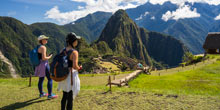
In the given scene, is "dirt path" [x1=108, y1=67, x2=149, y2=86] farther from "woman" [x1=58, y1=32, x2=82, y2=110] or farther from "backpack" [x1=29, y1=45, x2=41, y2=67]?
"woman" [x1=58, y1=32, x2=82, y2=110]

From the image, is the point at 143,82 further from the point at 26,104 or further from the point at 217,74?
the point at 26,104

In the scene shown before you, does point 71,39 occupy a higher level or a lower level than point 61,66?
higher

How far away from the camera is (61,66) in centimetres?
571

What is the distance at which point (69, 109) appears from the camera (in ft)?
19.7

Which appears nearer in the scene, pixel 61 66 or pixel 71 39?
pixel 61 66

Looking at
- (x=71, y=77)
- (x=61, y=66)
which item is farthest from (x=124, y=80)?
(x=61, y=66)

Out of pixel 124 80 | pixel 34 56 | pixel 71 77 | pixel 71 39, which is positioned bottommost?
pixel 124 80

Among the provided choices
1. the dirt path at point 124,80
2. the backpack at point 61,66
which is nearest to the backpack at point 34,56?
the backpack at point 61,66

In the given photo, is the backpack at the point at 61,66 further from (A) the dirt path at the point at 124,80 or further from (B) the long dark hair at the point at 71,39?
(A) the dirt path at the point at 124,80

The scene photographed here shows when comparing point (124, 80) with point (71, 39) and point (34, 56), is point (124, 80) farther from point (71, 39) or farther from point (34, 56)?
point (71, 39)

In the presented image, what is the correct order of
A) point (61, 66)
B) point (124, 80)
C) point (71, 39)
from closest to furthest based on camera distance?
1. point (61, 66)
2. point (71, 39)
3. point (124, 80)

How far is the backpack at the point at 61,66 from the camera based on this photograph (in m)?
5.67

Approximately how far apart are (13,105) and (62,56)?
173 inches

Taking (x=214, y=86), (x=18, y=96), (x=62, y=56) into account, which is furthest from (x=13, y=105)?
(x=214, y=86)
